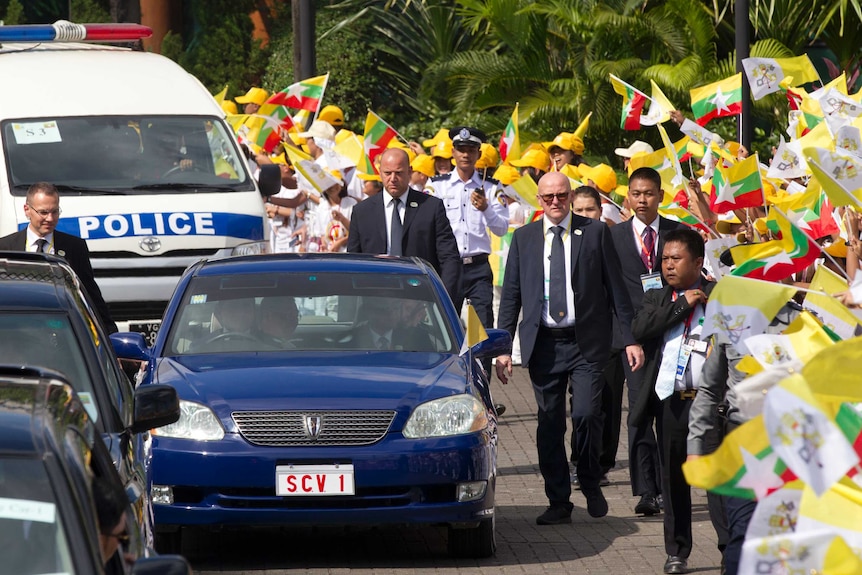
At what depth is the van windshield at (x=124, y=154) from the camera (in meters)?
14.0

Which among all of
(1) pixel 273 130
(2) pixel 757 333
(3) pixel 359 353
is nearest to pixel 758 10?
(1) pixel 273 130

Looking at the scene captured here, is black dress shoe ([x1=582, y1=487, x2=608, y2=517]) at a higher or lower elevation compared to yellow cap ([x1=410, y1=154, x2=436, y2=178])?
lower

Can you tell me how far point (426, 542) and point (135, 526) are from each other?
14.5ft

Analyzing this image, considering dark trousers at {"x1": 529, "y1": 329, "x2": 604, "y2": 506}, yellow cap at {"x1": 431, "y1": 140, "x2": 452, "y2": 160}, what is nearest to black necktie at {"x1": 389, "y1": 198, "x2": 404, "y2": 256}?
dark trousers at {"x1": 529, "y1": 329, "x2": 604, "y2": 506}

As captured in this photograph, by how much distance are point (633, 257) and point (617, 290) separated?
0.66m

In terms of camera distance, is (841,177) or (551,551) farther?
(551,551)

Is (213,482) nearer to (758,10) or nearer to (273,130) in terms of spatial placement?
(273,130)

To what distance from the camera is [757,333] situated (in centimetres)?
527

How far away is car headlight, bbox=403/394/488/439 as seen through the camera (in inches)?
328

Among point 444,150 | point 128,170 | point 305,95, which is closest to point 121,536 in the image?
point 128,170

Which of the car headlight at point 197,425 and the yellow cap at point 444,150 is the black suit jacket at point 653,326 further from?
the yellow cap at point 444,150

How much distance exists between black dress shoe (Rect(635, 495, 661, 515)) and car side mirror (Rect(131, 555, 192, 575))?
6.23 m

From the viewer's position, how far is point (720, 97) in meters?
13.2

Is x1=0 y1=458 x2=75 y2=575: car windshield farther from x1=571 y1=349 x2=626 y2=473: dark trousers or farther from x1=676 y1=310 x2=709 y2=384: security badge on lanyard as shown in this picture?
x1=571 y1=349 x2=626 y2=473: dark trousers
